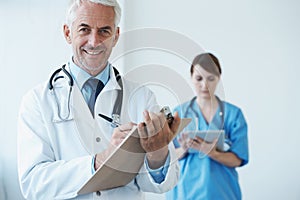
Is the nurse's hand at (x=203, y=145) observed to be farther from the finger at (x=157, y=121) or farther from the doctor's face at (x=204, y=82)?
the finger at (x=157, y=121)

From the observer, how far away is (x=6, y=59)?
178 cm

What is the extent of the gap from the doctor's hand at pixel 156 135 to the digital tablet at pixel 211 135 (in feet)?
2.60

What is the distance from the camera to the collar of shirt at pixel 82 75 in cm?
107

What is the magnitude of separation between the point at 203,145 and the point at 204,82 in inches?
10.4

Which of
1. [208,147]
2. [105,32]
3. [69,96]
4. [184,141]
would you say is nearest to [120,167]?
[69,96]

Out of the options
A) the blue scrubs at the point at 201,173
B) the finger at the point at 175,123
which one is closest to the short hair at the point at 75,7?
the finger at the point at 175,123

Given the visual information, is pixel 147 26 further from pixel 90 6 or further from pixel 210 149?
pixel 90 6

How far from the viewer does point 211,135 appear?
179 cm

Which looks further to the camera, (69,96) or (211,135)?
(211,135)

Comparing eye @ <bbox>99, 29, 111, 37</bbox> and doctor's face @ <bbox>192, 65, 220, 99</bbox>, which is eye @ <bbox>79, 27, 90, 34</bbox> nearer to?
eye @ <bbox>99, 29, 111, 37</bbox>

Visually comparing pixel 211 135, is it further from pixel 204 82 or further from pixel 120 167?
pixel 120 167

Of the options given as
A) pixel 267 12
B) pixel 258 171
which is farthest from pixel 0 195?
pixel 267 12

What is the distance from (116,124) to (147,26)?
3.15ft

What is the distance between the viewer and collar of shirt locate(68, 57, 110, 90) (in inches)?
42.1
